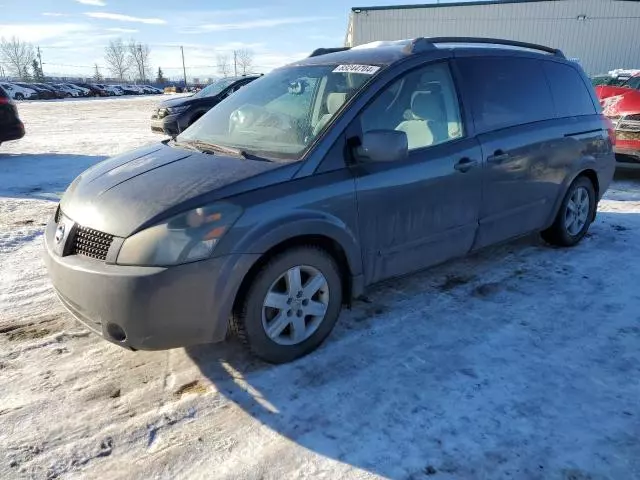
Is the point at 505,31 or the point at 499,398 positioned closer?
the point at 499,398

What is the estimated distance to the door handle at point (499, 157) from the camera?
3.86 m

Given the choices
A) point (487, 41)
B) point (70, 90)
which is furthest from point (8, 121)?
point (70, 90)

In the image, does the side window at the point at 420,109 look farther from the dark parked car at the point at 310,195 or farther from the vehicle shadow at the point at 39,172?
the vehicle shadow at the point at 39,172

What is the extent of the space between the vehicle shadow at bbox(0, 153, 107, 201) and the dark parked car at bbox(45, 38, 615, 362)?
4.50 metres

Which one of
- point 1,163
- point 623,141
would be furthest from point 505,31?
point 1,163

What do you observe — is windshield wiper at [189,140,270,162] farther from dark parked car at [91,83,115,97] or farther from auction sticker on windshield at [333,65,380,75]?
dark parked car at [91,83,115,97]

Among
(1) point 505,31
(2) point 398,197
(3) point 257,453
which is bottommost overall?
(3) point 257,453

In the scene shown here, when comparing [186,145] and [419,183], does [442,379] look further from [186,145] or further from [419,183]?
[186,145]

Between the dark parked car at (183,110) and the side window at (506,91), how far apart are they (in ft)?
29.5

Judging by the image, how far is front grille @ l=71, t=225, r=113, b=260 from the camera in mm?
2656

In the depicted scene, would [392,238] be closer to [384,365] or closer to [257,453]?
[384,365]

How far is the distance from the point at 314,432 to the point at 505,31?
34.3 meters

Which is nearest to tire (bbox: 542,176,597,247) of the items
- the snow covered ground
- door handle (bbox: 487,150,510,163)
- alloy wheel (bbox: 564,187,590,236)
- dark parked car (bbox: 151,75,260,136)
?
alloy wheel (bbox: 564,187,590,236)

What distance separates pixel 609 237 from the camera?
17.3 feet
